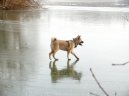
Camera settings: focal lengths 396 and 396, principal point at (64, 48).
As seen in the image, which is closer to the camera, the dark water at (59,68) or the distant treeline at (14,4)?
the dark water at (59,68)

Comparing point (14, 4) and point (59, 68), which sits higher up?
point (59, 68)

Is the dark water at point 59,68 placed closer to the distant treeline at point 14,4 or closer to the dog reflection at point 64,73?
the dog reflection at point 64,73

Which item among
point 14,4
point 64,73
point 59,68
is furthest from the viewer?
point 14,4

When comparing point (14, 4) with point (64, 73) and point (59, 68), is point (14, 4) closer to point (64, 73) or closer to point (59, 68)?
point (59, 68)

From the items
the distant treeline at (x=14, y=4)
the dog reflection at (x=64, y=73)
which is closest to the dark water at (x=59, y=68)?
the dog reflection at (x=64, y=73)

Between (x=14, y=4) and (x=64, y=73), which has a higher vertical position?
(x=64, y=73)

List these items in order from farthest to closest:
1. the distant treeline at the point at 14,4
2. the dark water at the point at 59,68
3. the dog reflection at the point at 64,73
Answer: the distant treeline at the point at 14,4 < the dog reflection at the point at 64,73 < the dark water at the point at 59,68

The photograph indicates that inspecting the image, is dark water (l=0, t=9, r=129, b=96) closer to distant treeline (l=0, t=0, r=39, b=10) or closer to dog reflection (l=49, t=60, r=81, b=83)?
dog reflection (l=49, t=60, r=81, b=83)

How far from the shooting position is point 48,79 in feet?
26.5

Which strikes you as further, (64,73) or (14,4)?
(14,4)

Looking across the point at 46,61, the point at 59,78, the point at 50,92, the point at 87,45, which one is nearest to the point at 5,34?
the point at 87,45

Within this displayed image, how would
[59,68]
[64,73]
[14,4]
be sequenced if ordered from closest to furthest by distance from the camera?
[64,73] → [59,68] → [14,4]

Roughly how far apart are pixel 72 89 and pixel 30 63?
101 inches

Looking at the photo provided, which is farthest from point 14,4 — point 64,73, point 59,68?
point 64,73
